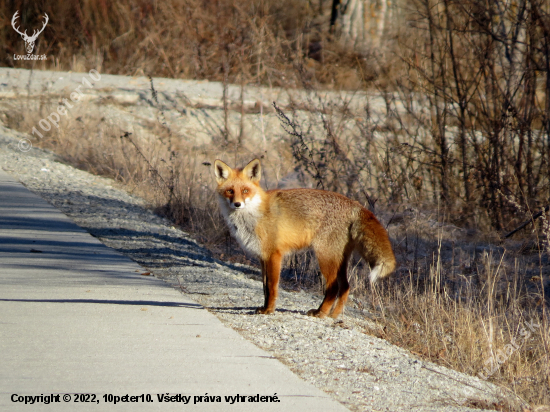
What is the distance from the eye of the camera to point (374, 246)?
5172mm

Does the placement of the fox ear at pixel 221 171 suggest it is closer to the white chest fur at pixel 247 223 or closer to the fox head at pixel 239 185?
the fox head at pixel 239 185

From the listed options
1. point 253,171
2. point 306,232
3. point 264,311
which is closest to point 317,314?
point 264,311

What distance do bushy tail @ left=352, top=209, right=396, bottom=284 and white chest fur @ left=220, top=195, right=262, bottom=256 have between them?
875 mm

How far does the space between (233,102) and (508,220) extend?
10.5 meters

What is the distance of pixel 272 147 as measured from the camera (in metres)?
16.4

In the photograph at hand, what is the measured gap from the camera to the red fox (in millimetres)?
5176

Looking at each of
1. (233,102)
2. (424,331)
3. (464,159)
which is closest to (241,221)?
(424,331)

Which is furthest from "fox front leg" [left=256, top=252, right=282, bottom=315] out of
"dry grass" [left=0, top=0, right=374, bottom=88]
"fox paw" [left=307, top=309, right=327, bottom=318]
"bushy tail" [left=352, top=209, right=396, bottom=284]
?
"dry grass" [left=0, top=0, right=374, bottom=88]

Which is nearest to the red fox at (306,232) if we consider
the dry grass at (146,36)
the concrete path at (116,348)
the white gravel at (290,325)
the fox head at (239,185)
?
the fox head at (239,185)

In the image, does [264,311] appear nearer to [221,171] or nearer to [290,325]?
[290,325]

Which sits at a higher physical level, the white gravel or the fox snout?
the fox snout

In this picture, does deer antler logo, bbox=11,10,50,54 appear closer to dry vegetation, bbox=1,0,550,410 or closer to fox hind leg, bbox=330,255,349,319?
dry vegetation, bbox=1,0,550,410

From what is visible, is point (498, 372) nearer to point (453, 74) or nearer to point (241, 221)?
point (241, 221)

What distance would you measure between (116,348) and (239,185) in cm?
196
